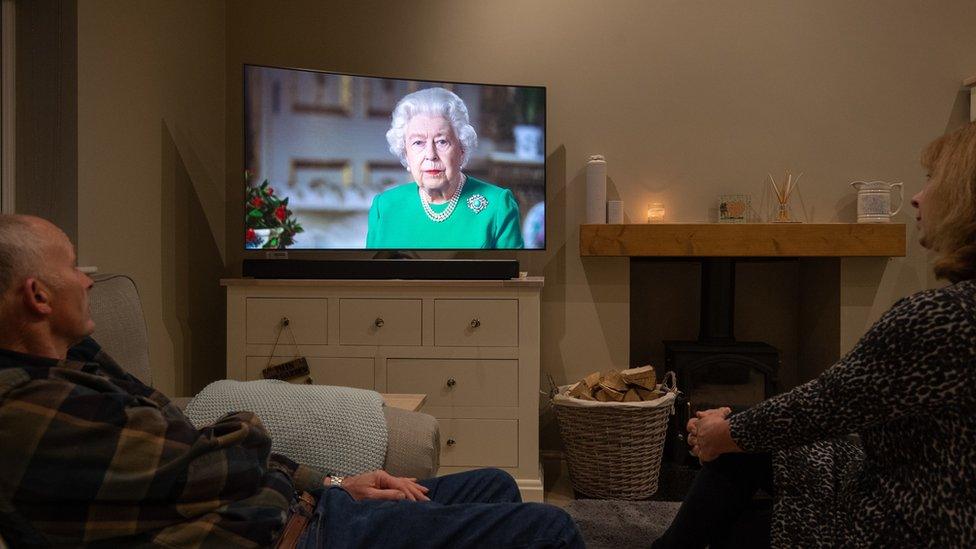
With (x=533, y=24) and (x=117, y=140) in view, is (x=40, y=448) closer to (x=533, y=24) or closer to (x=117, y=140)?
(x=117, y=140)

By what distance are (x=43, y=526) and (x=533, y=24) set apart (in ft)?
9.91

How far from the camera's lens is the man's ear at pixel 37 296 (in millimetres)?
1122

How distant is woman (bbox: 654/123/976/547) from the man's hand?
596 mm

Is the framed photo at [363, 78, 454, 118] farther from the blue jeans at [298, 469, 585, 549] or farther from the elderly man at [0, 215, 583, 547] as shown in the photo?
the blue jeans at [298, 469, 585, 549]

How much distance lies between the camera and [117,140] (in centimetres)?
261

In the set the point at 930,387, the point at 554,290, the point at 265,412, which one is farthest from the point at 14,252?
the point at 554,290

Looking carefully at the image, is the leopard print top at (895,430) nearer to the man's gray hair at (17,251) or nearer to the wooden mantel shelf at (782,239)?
the man's gray hair at (17,251)

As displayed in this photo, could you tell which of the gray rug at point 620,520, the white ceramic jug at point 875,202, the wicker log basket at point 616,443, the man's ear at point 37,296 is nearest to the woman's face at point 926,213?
the man's ear at point 37,296

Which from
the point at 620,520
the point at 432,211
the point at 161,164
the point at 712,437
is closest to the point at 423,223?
the point at 432,211

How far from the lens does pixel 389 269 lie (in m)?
2.94

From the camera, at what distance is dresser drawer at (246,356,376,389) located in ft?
9.64

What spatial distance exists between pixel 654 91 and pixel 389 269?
5.01ft

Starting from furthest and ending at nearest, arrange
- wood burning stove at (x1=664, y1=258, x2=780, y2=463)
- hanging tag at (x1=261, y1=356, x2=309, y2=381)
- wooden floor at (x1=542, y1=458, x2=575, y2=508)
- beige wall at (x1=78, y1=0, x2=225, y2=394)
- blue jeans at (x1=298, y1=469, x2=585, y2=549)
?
wood burning stove at (x1=664, y1=258, x2=780, y2=463), wooden floor at (x1=542, y1=458, x2=575, y2=508), hanging tag at (x1=261, y1=356, x2=309, y2=381), beige wall at (x1=78, y1=0, x2=225, y2=394), blue jeans at (x1=298, y1=469, x2=585, y2=549)

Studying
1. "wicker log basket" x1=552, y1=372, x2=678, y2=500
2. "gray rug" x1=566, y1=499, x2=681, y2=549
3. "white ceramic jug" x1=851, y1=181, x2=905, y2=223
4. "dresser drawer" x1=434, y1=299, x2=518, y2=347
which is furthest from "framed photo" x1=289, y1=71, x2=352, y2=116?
"white ceramic jug" x1=851, y1=181, x2=905, y2=223
